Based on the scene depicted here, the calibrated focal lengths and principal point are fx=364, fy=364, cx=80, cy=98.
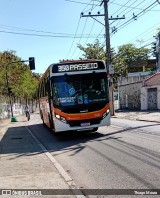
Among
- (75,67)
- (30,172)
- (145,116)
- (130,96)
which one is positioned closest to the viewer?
(30,172)

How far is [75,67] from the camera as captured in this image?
15.6 meters

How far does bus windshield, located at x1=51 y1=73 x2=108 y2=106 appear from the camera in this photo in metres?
15.2

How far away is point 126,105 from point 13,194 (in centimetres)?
4183

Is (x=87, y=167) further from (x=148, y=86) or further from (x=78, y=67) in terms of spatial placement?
(x=148, y=86)

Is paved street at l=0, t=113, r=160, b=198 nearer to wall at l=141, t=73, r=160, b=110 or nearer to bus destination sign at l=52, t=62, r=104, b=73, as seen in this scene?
bus destination sign at l=52, t=62, r=104, b=73

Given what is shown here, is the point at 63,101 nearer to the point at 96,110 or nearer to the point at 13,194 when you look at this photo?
the point at 96,110

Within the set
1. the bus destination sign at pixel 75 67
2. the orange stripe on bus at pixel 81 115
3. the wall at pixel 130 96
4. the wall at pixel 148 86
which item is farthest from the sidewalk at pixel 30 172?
the wall at pixel 130 96

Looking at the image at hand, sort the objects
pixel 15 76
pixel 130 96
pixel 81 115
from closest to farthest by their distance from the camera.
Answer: pixel 81 115, pixel 130 96, pixel 15 76

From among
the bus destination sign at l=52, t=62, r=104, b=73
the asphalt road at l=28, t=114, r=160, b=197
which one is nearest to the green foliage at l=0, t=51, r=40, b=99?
the bus destination sign at l=52, t=62, r=104, b=73

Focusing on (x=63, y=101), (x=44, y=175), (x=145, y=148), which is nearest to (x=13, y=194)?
(x=44, y=175)

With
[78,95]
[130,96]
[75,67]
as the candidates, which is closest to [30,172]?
[78,95]

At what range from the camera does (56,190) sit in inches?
277

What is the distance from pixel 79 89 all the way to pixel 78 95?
259 millimetres

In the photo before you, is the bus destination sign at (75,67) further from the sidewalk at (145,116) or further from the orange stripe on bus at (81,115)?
the sidewalk at (145,116)
